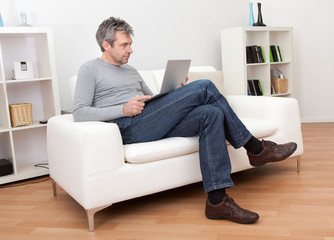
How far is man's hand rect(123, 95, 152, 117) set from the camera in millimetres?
2020

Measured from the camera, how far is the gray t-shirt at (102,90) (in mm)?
2055

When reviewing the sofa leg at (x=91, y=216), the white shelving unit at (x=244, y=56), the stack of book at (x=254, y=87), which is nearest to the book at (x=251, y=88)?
the stack of book at (x=254, y=87)

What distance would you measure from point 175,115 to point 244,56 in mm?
1991

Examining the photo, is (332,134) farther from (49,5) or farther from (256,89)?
(49,5)

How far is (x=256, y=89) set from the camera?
13.4 feet

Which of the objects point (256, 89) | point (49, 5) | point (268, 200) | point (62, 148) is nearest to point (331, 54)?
point (256, 89)

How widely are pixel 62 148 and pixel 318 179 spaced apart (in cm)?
164

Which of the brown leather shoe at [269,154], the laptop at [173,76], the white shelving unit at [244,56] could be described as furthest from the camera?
the white shelving unit at [244,56]

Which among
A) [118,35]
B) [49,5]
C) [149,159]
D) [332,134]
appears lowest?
[332,134]

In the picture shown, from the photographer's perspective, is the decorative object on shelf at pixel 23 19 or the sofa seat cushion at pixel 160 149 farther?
the decorative object on shelf at pixel 23 19

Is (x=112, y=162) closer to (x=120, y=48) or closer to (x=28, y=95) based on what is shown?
(x=120, y=48)

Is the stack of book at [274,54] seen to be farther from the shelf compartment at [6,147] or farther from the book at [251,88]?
the shelf compartment at [6,147]

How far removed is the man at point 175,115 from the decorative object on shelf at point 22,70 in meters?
0.79

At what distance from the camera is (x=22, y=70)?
108 inches
